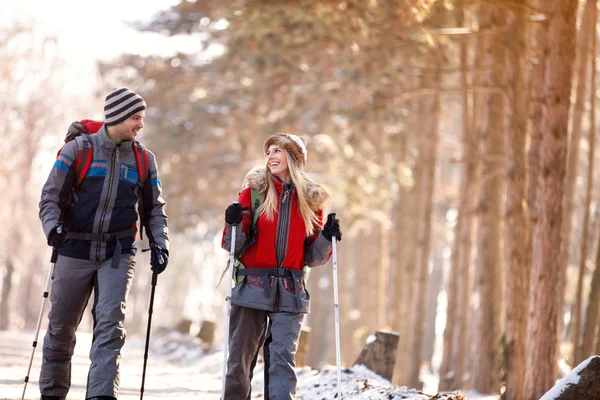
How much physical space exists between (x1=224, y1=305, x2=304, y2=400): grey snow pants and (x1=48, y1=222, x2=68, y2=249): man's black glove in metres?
1.26

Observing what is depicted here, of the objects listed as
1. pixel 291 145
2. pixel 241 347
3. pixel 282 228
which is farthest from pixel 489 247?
pixel 241 347

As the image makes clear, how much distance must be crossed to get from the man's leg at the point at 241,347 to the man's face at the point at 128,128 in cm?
142

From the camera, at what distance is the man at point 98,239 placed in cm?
618

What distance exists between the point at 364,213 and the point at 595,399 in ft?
53.3

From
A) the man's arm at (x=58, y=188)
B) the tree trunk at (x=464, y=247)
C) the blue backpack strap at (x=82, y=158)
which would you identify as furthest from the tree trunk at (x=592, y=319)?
the man's arm at (x=58, y=188)

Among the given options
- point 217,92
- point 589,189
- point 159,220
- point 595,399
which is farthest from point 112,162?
point 217,92

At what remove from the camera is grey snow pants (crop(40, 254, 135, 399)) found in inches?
243

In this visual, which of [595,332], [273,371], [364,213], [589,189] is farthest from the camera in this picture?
[364,213]

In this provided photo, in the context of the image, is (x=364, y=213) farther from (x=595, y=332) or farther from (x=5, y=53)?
(x=5, y=53)

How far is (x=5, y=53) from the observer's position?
30688 mm

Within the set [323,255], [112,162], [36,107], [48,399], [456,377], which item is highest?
[36,107]

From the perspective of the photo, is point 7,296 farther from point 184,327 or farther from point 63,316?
point 63,316

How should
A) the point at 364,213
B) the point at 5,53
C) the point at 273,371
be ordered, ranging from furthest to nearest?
1. the point at 5,53
2. the point at 364,213
3. the point at 273,371

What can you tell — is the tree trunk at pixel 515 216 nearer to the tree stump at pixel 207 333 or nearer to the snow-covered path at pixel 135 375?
the snow-covered path at pixel 135 375
